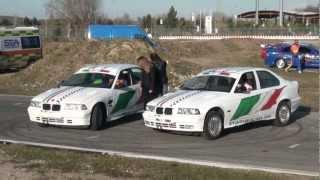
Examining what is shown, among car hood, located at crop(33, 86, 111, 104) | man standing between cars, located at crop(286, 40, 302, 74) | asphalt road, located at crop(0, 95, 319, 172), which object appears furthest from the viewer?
man standing between cars, located at crop(286, 40, 302, 74)

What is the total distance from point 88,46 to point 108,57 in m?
2.22

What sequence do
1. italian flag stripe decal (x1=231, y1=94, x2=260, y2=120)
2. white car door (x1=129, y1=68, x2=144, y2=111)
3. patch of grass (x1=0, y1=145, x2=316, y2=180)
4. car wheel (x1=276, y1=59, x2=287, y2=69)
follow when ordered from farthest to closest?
car wheel (x1=276, y1=59, x2=287, y2=69), white car door (x1=129, y1=68, x2=144, y2=111), italian flag stripe decal (x1=231, y1=94, x2=260, y2=120), patch of grass (x1=0, y1=145, x2=316, y2=180)

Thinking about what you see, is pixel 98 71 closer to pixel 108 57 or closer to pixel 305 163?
pixel 305 163

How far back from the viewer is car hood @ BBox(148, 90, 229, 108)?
13352mm

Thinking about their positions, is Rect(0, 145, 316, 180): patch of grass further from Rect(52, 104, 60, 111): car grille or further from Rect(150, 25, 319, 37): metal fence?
Rect(150, 25, 319, 37): metal fence

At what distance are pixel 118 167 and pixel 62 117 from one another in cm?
523

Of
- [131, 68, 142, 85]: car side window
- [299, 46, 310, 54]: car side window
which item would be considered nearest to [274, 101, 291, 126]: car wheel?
[131, 68, 142, 85]: car side window

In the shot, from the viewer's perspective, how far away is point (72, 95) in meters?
15.0

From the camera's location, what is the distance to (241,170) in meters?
9.57

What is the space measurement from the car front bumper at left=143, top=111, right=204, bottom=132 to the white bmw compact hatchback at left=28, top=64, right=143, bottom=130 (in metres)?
1.53

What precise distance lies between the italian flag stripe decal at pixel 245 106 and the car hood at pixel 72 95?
3030 mm

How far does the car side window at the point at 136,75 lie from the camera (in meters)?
16.4

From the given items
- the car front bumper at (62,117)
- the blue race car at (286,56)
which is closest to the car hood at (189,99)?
the car front bumper at (62,117)

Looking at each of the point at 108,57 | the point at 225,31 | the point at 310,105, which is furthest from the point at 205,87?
the point at 225,31
